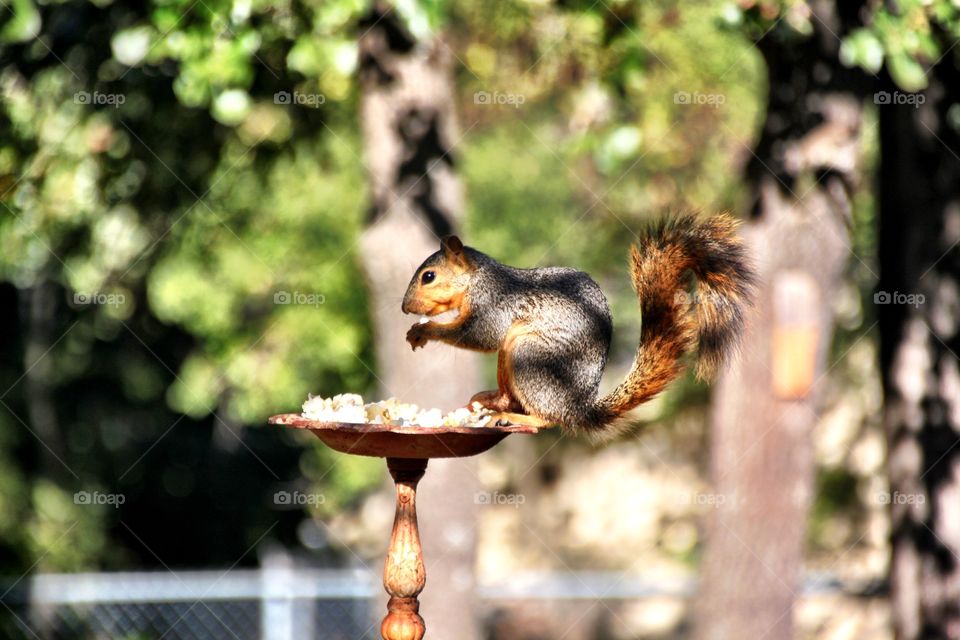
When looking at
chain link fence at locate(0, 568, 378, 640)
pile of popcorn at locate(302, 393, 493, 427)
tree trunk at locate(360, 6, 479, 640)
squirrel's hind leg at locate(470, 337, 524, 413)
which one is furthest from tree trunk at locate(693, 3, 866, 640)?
pile of popcorn at locate(302, 393, 493, 427)

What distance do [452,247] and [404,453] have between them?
1.10 feet

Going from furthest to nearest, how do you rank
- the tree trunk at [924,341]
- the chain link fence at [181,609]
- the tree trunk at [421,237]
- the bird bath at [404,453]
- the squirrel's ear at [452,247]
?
the chain link fence at [181,609], the tree trunk at [924,341], the tree trunk at [421,237], the squirrel's ear at [452,247], the bird bath at [404,453]

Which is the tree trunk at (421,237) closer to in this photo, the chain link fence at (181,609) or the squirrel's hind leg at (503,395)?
the chain link fence at (181,609)

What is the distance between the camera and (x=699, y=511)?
861 cm

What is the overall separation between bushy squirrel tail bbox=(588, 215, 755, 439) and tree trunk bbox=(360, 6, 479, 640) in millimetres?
1771

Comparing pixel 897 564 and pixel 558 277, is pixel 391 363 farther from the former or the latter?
pixel 558 277

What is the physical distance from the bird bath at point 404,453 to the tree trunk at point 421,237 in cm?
177

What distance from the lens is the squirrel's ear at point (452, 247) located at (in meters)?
1.89

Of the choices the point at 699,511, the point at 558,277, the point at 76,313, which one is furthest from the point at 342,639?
the point at 558,277

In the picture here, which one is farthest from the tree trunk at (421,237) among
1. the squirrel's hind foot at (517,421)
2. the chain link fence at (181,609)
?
the squirrel's hind foot at (517,421)

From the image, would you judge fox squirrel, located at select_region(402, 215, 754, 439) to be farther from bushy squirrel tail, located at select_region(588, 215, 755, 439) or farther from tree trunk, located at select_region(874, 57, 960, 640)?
tree trunk, located at select_region(874, 57, 960, 640)

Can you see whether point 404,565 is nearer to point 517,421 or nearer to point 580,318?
point 517,421

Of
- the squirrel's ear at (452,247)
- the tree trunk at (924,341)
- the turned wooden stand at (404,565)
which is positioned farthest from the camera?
the tree trunk at (924,341)

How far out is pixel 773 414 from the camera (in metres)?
4.05
